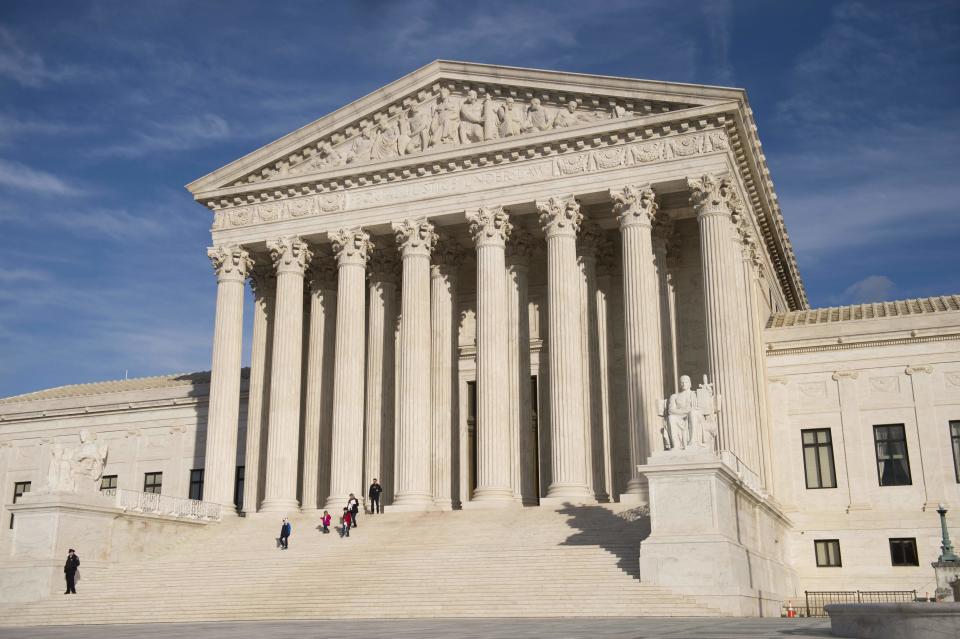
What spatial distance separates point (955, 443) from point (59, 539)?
34.2 m

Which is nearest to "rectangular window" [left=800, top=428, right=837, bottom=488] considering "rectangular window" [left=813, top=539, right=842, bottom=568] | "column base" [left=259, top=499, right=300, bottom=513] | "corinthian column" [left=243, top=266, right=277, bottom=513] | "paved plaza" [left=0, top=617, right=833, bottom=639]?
"rectangular window" [left=813, top=539, right=842, bottom=568]

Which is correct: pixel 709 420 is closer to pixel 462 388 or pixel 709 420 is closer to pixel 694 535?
pixel 694 535

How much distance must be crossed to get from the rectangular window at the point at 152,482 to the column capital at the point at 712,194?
32227 millimetres

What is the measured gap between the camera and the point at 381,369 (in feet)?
148

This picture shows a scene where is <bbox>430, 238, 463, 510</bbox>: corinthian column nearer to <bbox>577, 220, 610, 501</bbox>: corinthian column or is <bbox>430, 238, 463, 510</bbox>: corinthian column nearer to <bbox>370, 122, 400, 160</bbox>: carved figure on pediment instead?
<bbox>370, 122, 400, 160</bbox>: carved figure on pediment

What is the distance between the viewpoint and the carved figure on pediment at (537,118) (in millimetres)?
41094

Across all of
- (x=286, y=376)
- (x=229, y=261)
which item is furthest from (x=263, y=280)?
(x=286, y=376)

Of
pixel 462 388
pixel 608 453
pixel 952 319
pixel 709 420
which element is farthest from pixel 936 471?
pixel 462 388

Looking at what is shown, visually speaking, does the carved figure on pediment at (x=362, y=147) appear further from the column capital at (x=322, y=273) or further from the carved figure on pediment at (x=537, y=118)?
the carved figure on pediment at (x=537, y=118)

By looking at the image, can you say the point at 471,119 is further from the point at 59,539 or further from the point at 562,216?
the point at 59,539

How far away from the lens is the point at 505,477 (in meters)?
38.8

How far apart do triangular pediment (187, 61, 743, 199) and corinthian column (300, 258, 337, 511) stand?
545 centimetres

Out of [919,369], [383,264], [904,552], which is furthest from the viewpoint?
[383,264]

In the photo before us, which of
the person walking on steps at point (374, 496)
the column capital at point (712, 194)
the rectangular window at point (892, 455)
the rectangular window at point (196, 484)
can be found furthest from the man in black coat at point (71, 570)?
the rectangular window at point (892, 455)
